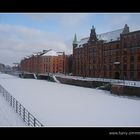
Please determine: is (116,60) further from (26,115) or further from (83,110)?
(26,115)

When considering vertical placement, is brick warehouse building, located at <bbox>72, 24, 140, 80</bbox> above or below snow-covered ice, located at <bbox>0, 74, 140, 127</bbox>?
above

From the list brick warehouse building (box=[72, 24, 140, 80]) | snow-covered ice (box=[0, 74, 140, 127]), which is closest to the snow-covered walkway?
snow-covered ice (box=[0, 74, 140, 127])

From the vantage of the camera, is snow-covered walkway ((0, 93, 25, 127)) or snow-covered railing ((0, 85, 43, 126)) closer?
snow-covered walkway ((0, 93, 25, 127))

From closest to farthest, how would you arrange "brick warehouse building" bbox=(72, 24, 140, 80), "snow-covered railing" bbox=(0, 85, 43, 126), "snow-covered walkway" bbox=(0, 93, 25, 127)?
1. "snow-covered walkway" bbox=(0, 93, 25, 127)
2. "snow-covered railing" bbox=(0, 85, 43, 126)
3. "brick warehouse building" bbox=(72, 24, 140, 80)

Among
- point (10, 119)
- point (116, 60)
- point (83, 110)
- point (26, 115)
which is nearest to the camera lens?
point (10, 119)

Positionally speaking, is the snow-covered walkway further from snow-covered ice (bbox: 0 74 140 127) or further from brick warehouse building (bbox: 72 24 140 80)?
brick warehouse building (bbox: 72 24 140 80)

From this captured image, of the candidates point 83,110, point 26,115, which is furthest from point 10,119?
point 83,110

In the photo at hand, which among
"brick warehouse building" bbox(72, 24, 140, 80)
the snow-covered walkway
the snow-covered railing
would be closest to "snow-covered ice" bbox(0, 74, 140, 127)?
the snow-covered railing

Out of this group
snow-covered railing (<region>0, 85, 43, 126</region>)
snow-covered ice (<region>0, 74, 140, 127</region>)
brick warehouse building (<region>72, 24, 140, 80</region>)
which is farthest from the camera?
brick warehouse building (<region>72, 24, 140, 80</region>)

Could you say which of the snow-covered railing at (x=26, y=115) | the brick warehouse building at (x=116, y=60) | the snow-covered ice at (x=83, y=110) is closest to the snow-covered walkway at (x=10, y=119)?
the snow-covered railing at (x=26, y=115)

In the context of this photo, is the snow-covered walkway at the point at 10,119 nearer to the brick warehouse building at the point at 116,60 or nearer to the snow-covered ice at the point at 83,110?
the snow-covered ice at the point at 83,110

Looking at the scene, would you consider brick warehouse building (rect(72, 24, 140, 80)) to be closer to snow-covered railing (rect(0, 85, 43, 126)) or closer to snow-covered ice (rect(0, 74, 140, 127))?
snow-covered ice (rect(0, 74, 140, 127))
